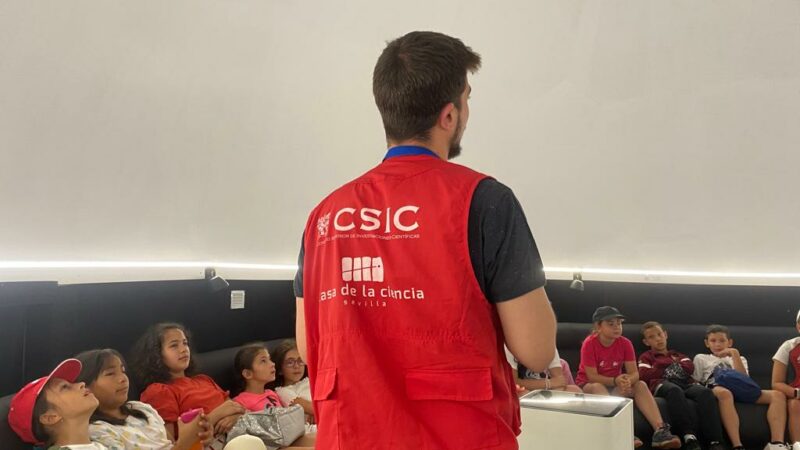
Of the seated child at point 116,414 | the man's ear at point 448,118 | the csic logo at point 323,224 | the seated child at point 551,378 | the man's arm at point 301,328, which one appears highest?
the man's ear at point 448,118

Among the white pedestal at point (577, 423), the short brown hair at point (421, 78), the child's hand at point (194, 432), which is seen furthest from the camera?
the child's hand at point (194, 432)

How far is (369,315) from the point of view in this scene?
1072 mm

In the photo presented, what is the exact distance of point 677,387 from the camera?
4.11m

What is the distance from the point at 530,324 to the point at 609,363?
3.70 m

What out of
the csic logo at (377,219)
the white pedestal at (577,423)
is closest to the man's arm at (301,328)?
the csic logo at (377,219)

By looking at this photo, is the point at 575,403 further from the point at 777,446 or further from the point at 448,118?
the point at 777,446

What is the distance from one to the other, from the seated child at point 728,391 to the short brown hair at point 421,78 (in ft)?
12.6

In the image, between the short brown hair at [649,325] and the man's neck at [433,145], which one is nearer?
the man's neck at [433,145]

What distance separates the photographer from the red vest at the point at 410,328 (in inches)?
39.5

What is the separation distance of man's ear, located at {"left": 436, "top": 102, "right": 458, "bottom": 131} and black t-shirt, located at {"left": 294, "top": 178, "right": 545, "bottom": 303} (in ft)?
0.56

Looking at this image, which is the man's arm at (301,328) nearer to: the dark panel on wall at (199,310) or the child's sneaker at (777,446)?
the dark panel on wall at (199,310)

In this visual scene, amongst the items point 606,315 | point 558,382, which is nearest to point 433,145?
point 558,382

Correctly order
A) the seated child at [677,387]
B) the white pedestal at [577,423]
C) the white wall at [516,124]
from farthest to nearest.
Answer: the seated child at [677,387], the white wall at [516,124], the white pedestal at [577,423]

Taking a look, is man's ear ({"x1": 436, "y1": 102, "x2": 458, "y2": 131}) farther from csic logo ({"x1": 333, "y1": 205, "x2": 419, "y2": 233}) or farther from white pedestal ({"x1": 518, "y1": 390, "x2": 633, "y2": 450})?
white pedestal ({"x1": 518, "y1": 390, "x2": 633, "y2": 450})
